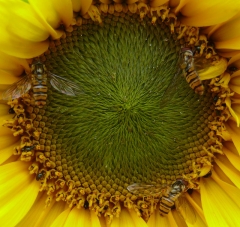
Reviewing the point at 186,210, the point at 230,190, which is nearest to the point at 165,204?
the point at 186,210

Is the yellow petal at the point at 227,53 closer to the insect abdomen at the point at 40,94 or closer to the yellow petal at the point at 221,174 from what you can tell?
the yellow petal at the point at 221,174

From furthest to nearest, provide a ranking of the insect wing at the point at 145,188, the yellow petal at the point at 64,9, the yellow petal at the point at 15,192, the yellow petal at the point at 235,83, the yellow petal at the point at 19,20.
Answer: the insect wing at the point at 145,188 < the yellow petal at the point at 235,83 < the yellow petal at the point at 15,192 < the yellow petal at the point at 64,9 < the yellow petal at the point at 19,20

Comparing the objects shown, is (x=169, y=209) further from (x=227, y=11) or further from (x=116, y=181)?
(x=227, y=11)

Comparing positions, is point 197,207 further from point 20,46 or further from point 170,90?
point 20,46

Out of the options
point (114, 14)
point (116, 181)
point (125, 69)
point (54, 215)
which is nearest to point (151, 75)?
point (125, 69)

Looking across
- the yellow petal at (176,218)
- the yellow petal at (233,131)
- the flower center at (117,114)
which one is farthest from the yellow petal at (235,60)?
the yellow petal at (176,218)

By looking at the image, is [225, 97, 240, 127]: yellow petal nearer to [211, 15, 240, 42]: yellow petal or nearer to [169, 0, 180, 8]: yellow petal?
[211, 15, 240, 42]: yellow petal
